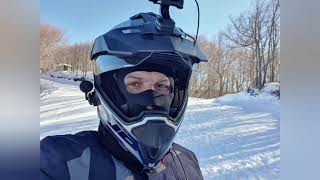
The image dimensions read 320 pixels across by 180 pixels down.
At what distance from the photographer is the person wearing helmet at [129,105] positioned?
3.95ft

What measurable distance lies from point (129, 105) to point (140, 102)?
33 millimetres

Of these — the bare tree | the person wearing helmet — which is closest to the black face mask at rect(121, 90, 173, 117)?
the person wearing helmet

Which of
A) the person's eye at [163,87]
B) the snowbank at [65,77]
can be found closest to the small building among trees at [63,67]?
the snowbank at [65,77]

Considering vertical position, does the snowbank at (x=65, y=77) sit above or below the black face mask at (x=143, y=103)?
above

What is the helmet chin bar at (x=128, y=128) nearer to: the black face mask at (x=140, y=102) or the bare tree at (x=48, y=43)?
the black face mask at (x=140, y=102)

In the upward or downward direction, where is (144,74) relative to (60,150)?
upward

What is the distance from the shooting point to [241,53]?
1.42 m

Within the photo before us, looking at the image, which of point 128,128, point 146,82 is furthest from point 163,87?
point 128,128

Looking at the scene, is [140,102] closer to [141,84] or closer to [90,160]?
[141,84]

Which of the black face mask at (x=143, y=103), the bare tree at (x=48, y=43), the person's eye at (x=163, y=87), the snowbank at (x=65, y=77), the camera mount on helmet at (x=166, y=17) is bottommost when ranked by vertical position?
the black face mask at (x=143, y=103)

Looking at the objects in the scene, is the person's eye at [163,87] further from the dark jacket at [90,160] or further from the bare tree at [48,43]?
the bare tree at [48,43]

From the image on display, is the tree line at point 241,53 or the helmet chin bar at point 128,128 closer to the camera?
the helmet chin bar at point 128,128
